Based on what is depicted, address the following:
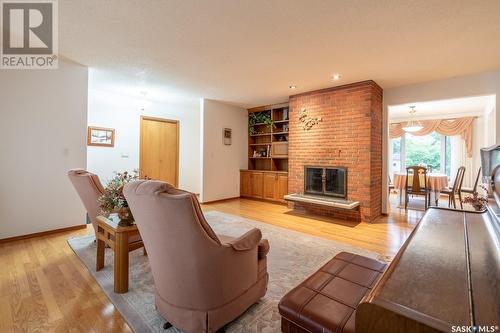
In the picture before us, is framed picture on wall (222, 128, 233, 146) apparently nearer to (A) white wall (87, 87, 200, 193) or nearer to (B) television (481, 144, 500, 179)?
(A) white wall (87, 87, 200, 193)

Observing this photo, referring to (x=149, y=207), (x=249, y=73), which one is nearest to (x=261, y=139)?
(x=249, y=73)

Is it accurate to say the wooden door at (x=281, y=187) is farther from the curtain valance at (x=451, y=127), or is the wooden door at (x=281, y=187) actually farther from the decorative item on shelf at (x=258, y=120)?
the curtain valance at (x=451, y=127)

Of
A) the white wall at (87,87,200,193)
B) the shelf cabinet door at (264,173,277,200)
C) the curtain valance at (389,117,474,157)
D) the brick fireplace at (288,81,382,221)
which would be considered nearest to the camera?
the brick fireplace at (288,81,382,221)

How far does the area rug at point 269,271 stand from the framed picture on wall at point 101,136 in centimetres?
248

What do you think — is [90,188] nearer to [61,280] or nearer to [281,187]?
[61,280]

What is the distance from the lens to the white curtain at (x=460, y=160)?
21.5ft

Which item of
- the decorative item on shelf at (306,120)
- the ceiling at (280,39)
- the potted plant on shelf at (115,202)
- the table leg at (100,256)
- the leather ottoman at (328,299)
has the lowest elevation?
the table leg at (100,256)

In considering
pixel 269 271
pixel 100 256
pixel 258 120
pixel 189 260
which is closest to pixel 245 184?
pixel 258 120

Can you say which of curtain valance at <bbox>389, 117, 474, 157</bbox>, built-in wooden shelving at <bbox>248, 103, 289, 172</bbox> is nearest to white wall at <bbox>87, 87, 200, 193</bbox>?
built-in wooden shelving at <bbox>248, 103, 289, 172</bbox>

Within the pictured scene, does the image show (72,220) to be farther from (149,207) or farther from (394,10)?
(394,10)

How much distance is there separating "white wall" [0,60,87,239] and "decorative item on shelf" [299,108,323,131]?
3902 mm

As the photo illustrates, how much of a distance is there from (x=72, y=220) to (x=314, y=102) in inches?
185

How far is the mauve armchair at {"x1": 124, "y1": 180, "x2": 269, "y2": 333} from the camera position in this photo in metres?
1.23

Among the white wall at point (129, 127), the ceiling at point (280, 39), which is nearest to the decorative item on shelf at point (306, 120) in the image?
the ceiling at point (280, 39)
